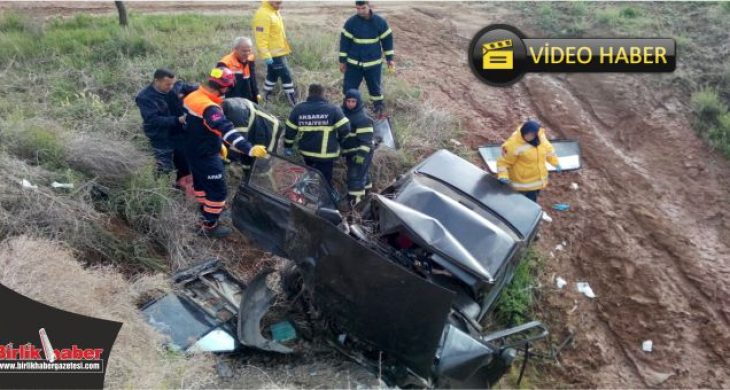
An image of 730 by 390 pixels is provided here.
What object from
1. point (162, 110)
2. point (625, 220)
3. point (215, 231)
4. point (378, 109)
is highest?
point (162, 110)

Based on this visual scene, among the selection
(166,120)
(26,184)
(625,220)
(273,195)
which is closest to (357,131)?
(273,195)

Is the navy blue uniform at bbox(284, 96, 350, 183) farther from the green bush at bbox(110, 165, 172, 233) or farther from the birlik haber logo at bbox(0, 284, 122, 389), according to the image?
the birlik haber logo at bbox(0, 284, 122, 389)

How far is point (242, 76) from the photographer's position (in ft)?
22.8

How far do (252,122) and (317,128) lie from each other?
66cm

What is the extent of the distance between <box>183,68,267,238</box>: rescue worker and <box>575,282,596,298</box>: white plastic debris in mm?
3579

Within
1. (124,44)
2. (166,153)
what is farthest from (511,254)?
(124,44)

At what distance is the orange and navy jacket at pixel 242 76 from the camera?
6809 millimetres

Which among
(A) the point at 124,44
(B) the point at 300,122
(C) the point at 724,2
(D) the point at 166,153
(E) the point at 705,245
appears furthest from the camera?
(C) the point at 724,2

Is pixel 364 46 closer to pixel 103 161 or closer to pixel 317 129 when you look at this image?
pixel 317 129

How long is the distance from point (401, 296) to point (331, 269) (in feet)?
1.86

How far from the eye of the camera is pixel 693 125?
8.72 metres

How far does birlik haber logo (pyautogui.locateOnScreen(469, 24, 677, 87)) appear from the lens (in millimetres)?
8648

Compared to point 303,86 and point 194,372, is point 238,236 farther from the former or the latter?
point 303,86

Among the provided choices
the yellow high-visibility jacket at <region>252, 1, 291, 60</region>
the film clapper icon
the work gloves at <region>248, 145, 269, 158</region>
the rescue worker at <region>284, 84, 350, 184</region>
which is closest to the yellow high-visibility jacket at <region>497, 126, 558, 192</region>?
the rescue worker at <region>284, 84, 350, 184</region>
